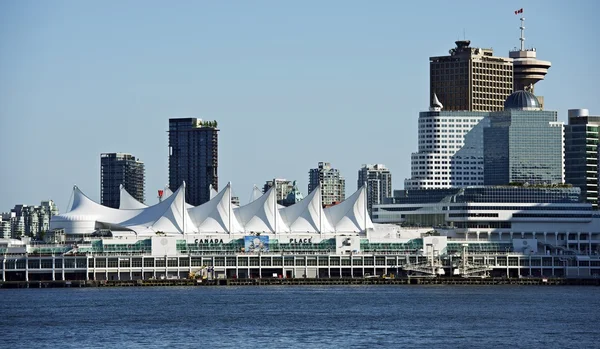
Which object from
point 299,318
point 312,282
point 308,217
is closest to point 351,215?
point 308,217

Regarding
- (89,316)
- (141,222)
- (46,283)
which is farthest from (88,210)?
(89,316)

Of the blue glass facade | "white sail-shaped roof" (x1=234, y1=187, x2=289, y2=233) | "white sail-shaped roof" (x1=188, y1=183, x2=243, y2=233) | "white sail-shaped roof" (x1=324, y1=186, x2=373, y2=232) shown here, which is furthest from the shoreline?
the blue glass facade

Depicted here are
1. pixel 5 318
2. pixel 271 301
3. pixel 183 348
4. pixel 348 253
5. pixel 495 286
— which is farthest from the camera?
pixel 348 253

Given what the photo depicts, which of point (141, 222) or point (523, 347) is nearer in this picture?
point (523, 347)

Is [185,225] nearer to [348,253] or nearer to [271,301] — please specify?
[348,253]

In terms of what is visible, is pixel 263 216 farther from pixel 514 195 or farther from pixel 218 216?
pixel 514 195

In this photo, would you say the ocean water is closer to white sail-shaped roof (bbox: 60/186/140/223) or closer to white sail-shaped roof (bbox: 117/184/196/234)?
white sail-shaped roof (bbox: 117/184/196/234)
